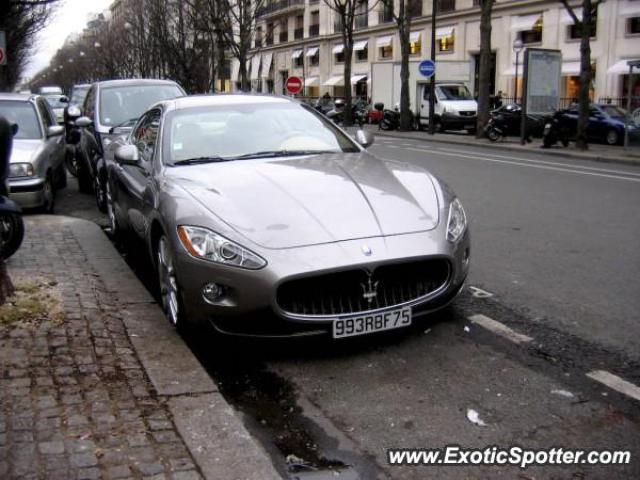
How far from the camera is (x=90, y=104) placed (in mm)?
11656

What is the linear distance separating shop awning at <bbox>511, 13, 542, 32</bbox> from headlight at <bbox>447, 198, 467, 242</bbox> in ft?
127

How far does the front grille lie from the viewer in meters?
4.10

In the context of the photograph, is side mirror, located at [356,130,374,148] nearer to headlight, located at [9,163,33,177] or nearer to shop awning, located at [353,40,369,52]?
headlight, located at [9,163,33,177]

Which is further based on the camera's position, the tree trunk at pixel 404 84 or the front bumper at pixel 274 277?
the tree trunk at pixel 404 84

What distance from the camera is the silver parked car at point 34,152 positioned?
924 centimetres

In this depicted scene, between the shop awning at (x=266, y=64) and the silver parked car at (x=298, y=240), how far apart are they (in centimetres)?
7146

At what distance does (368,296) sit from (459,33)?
4464 cm

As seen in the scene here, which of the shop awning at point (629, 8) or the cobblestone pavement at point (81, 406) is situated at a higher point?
the shop awning at point (629, 8)

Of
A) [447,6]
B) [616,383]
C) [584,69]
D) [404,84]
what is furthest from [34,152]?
[447,6]

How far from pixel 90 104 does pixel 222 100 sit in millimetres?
6131

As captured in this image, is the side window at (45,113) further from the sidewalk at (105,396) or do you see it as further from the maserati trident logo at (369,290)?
the maserati trident logo at (369,290)

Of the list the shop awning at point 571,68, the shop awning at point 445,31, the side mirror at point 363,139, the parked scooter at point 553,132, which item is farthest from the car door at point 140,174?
the shop awning at point 445,31

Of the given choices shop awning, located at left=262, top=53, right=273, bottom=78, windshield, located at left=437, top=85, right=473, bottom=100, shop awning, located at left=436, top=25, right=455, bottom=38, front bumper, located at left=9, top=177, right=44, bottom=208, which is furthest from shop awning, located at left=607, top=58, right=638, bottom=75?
shop awning, located at left=262, top=53, right=273, bottom=78

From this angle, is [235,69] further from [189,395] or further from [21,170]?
[189,395]
